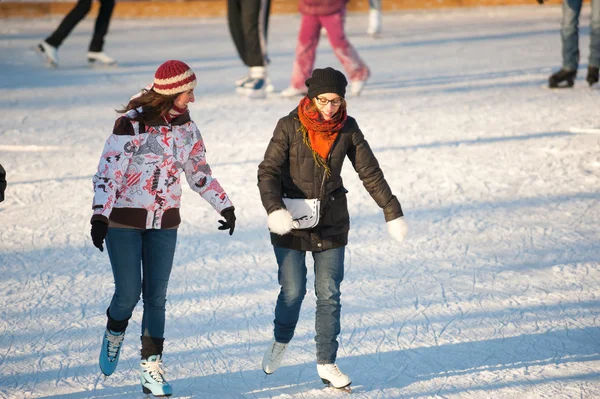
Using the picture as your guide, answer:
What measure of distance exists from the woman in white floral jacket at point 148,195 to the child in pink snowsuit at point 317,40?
5.26 meters

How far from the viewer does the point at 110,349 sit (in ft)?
11.6

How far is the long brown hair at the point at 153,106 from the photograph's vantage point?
338 centimetres

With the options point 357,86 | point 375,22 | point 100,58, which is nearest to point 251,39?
point 357,86

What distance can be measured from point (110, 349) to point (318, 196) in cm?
99

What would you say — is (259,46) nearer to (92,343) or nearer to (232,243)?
(232,243)

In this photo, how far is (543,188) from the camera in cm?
628

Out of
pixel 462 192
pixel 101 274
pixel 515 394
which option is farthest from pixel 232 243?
pixel 515 394

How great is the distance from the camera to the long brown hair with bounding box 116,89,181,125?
338 cm

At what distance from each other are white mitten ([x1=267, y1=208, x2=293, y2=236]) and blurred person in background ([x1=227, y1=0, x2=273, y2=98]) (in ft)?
18.2

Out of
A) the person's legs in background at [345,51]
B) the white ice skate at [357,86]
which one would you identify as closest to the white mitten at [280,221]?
the person's legs in background at [345,51]

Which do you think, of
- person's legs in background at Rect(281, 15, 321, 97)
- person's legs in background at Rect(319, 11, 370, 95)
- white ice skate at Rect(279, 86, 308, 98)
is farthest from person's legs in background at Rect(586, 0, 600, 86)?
white ice skate at Rect(279, 86, 308, 98)

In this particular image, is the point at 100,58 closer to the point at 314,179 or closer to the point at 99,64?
the point at 99,64

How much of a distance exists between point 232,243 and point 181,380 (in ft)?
5.78

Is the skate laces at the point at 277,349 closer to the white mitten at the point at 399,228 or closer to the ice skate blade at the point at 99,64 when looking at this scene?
the white mitten at the point at 399,228
